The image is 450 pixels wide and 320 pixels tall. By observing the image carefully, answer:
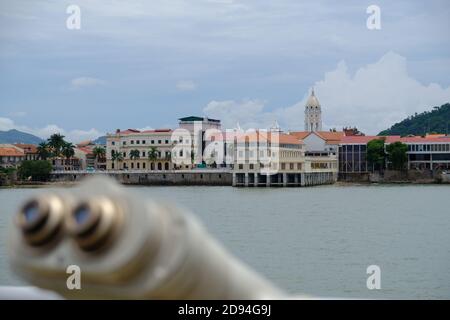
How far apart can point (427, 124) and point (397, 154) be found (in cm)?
397

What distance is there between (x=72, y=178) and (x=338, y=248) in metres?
6.17

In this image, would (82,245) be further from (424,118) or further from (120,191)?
(424,118)

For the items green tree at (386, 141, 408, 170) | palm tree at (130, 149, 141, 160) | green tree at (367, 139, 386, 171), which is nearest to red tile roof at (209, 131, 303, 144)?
green tree at (367, 139, 386, 171)

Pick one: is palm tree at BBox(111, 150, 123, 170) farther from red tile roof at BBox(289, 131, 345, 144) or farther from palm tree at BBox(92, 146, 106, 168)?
red tile roof at BBox(289, 131, 345, 144)

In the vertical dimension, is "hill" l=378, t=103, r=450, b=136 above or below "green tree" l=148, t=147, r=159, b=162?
above

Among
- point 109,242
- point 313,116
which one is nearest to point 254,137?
point 313,116

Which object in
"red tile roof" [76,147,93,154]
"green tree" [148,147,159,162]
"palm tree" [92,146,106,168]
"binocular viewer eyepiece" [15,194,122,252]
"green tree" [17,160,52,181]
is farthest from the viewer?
"green tree" [148,147,159,162]

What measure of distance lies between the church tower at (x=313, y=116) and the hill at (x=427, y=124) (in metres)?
4.66

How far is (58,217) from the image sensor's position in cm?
79

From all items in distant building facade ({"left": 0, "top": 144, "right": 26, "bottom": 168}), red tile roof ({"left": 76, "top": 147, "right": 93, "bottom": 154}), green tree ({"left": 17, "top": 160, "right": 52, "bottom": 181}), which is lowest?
green tree ({"left": 17, "top": 160, "right": 52, "bottom": 181})

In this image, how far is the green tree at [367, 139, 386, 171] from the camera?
3372 centimetres

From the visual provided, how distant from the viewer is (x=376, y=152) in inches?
1332

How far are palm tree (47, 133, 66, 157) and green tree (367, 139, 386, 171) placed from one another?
753 inches

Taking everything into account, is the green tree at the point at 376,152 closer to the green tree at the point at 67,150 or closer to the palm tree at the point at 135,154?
the palm tree at the point at 135,154
